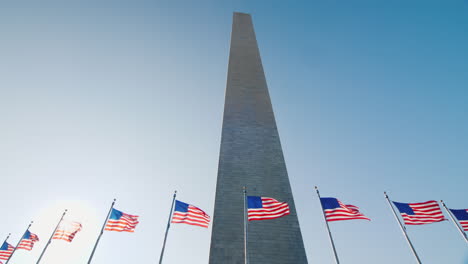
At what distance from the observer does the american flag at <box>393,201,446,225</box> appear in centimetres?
1318

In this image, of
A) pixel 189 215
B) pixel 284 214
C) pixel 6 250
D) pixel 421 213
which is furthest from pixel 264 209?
pixel 6 250

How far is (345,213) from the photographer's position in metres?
13.4

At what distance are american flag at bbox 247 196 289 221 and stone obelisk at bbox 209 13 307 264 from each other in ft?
22.8

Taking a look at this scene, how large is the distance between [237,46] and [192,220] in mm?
25318

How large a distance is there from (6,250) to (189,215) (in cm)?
1624

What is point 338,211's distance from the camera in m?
13.5

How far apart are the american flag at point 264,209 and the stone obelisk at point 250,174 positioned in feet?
22.8

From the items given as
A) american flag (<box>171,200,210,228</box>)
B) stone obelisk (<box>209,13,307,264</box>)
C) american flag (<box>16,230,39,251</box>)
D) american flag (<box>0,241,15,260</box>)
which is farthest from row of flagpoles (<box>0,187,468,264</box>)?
american flag (<box>0,241,15,260</box>)

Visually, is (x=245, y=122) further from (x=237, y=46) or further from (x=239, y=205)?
(x=237, y=46)

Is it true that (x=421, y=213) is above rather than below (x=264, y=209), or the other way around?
above

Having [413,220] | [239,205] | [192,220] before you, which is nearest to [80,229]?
[192,220]

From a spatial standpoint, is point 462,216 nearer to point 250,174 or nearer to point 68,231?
point 250,174

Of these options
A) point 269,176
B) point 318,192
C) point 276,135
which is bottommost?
point 318,192

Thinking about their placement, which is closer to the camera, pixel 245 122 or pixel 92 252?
pixel 92 252
